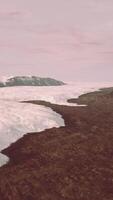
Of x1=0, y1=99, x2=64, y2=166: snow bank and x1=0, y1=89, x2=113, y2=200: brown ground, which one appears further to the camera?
x1=0, y1=99, x2=64, y2=166: snow bank

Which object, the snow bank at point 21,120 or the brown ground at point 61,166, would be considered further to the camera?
the snow bank at point 21,120

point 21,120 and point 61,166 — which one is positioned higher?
point 21,120

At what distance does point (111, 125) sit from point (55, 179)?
18.0 metres

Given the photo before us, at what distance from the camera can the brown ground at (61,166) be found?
95.1 feet

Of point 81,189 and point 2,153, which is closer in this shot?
point 81,189

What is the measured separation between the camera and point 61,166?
33.0 m

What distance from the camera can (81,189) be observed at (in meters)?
29.8

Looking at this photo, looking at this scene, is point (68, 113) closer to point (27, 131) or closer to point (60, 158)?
point (27, 131)

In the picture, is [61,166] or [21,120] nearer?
[61,166]

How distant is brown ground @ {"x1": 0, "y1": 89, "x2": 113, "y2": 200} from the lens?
95.1 feet

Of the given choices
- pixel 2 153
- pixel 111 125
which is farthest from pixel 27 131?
pixel 111 125

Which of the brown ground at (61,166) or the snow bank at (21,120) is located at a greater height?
the snow bank at (21,120)

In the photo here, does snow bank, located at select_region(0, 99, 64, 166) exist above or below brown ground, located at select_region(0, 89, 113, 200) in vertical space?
above

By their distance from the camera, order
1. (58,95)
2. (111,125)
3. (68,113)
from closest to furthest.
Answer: (111,125), (68,113), (58,95)
